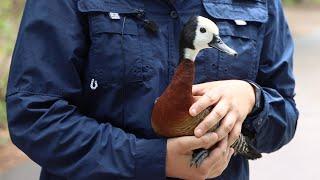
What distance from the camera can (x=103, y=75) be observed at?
5.44 ft

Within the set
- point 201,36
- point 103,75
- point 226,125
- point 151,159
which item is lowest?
point 151,159

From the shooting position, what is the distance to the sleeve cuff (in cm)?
162

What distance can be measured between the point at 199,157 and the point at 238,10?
0.53m

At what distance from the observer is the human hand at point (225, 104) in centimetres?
154

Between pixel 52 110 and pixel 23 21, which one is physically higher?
pixel 23 21

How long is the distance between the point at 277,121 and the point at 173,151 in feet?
1.50

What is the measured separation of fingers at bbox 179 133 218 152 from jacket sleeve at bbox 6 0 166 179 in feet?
0.26

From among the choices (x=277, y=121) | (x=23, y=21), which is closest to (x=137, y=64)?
(x=23, y=21)

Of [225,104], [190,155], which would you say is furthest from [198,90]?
[190,155]

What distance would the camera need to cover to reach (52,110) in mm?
1596

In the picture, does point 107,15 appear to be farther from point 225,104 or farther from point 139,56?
point 225,104

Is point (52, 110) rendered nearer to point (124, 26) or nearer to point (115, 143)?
point (115, 143)

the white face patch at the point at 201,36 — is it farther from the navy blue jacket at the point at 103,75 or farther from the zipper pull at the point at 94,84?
the zipper pull at the point at 94,84

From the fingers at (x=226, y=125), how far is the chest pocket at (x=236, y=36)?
19cm
